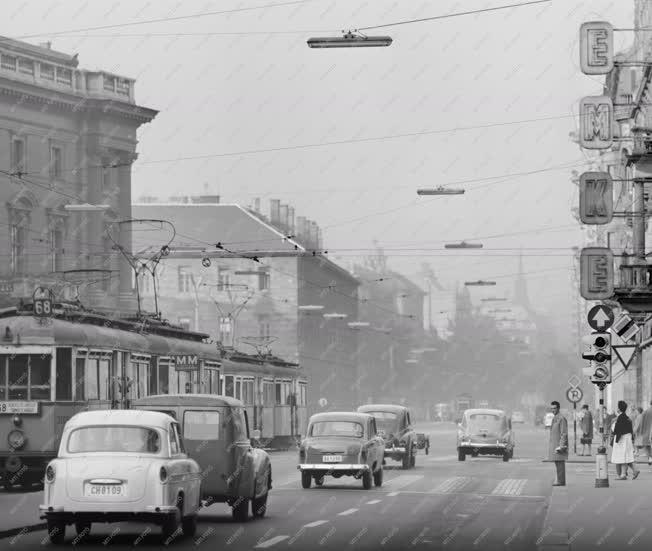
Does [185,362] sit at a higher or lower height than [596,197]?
lower

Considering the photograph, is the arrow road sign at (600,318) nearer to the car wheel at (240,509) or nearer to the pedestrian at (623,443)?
the pedestrian at (623,443)

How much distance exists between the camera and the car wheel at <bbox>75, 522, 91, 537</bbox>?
1991 centimetres

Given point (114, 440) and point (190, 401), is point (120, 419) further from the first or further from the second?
point (190, 401)

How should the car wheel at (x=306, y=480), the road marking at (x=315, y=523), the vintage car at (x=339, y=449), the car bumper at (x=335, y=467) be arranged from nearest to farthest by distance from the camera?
1. the road marking at (x=315, y=523)
2. the car bumper at (x=335, y=467)
3. the vintage car at (x=339, y=449)
4. the car wheel at (x=306, y=480)

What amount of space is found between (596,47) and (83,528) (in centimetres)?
1374

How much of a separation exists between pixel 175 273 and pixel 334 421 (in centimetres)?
8817

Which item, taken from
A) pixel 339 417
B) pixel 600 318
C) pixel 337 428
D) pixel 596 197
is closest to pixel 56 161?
pixel 339 417

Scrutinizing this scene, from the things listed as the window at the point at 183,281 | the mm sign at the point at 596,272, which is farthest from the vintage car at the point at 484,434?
the window at the point at 183,281

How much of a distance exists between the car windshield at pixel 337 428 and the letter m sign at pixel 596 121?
737 centimetres

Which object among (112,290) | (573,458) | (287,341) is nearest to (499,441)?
(573,458)

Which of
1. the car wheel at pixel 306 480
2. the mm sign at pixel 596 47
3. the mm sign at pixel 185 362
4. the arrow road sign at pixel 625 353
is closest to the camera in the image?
the mm sign at pixel 596 47

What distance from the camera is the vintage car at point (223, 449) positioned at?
23641mm

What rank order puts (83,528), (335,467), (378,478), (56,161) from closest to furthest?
(83,528) < (335,467) < (378,478) < (56,161)

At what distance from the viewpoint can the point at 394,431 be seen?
44625mm
